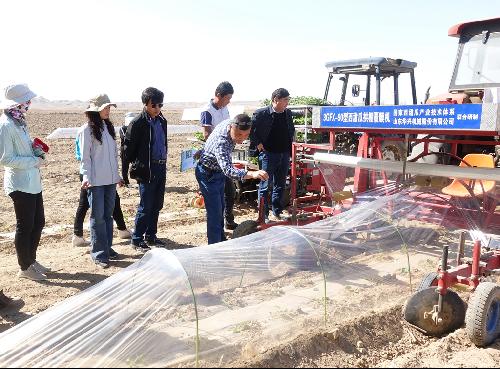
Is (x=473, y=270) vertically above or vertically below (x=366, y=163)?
below

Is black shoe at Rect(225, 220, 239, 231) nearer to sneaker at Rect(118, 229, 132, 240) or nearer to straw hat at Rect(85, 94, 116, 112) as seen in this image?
sneaker at Rect(118, 229, 132, 240)

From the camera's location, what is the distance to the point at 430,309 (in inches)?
134

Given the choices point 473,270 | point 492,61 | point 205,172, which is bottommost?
point 473,270

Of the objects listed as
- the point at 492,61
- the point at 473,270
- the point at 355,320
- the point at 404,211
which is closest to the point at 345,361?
the point at 355,320

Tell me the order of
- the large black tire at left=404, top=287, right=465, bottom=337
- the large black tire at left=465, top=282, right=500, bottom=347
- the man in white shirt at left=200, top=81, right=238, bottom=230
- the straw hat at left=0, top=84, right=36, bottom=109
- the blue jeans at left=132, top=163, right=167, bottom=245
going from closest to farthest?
the large black tire at left=465, top=282, right=500, bottom=347 < the large black tire at left=404, top=287, right=465, bottom=337 < the straw hat at left=0, top=84, right=36, bottom=109 < the blue jeans at left=132, top=163, right=167, bottom=245 < the man in white shirt at left=200, top=81, right=238, bottom=230

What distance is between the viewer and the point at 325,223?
4.29 m

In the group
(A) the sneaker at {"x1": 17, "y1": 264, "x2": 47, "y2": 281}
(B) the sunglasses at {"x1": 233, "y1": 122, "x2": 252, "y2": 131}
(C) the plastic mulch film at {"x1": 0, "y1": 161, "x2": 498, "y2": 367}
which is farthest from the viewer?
(A) the sneaker at {"x1": 17, "y1": 264, "x2": 47, "y2": 281}

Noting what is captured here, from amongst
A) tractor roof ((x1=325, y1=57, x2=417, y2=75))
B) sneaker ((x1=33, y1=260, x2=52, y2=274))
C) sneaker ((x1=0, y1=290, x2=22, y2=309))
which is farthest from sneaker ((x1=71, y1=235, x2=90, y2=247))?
tractor roof ((x1=325, y1=57, x2=417, y2=75))

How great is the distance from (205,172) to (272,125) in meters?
1.87

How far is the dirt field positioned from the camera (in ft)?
9.93

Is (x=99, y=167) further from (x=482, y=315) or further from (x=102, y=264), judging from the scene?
(x=482, y=315)

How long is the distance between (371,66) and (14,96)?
688 cm

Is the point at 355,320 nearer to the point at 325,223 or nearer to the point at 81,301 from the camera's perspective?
the point at 325,223

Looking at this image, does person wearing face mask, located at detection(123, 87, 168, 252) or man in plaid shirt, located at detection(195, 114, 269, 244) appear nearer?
man in plaid shirt, located at detection(195, 114, 269, 244)
